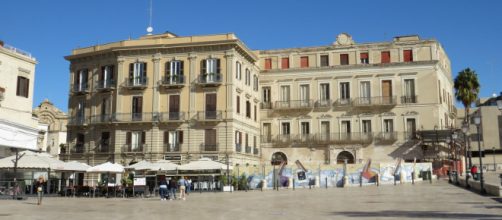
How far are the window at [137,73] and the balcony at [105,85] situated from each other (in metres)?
1.85

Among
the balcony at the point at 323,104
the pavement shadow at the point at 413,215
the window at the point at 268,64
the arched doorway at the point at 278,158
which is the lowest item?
the pavement shadow at the point at 413,215

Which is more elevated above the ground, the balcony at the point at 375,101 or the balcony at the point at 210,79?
the balcony at the point at 210,79

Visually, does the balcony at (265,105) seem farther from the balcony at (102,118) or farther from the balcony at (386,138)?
the balcony at (102,118)

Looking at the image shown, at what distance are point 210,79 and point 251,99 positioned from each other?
5876mm

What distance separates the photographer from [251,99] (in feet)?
163

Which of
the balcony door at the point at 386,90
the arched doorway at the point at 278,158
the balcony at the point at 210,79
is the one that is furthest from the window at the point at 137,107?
the balcony door at the point at 386,90

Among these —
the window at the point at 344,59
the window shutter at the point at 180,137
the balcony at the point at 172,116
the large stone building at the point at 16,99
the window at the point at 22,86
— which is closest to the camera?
the large stone building at the point at 16,99

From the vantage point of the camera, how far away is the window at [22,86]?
38406 millimetres

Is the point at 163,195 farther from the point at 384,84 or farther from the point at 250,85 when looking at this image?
the point at 384,84

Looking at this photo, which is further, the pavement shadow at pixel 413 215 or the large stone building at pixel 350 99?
the large stone building at pixel 350 99

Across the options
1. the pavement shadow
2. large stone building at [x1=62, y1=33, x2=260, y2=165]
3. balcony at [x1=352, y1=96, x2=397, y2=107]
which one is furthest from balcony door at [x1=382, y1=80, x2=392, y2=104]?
the pavement shadow

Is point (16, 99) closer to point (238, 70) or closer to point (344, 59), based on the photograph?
point (238, 70)

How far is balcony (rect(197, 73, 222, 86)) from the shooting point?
44.8 meters

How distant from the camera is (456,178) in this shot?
120 feet
